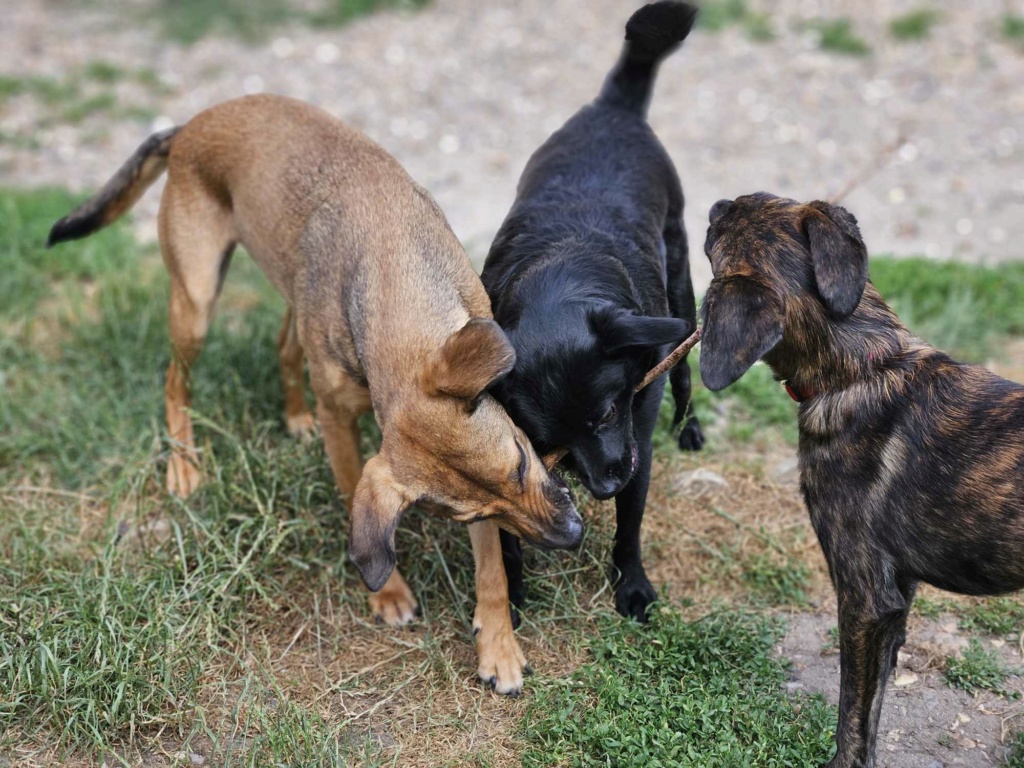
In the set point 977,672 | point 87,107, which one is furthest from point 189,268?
point 87,107

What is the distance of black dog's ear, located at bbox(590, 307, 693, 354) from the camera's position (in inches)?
153

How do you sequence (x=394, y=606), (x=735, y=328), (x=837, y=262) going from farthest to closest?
(x=394, y=606) → (x=837, y=262) → (x=735, y=328)

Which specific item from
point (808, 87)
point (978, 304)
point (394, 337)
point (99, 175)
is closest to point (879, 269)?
point (978, 304)

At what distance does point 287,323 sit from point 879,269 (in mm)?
4100

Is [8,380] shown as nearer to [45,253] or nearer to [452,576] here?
[45,253]

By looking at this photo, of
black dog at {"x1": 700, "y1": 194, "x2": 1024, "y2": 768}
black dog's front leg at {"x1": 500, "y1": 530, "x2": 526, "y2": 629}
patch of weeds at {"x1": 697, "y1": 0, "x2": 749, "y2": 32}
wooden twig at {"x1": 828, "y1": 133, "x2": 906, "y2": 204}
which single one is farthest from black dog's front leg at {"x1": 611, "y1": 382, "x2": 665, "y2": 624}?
patch of weeds at {"x1": 697, "y1": 0, "x2": 749, "y2": 32}

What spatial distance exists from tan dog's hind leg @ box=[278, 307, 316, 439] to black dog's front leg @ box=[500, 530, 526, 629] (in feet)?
5.93

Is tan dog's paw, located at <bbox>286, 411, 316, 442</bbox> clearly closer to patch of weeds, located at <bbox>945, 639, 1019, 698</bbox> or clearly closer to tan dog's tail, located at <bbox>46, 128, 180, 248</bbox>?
tan dog's tail, located at <bbox>46, 128, 180, 248</bbox>

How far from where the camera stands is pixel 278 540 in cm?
500

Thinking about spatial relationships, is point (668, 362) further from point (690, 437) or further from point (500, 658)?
point (690, 437)

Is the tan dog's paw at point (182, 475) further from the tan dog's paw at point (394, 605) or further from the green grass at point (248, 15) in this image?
the green grass at point (248, 15)

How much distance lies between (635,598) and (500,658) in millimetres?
718

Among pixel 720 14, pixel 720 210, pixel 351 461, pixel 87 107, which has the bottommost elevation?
pixel 351 461

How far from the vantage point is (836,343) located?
12.9 ft
